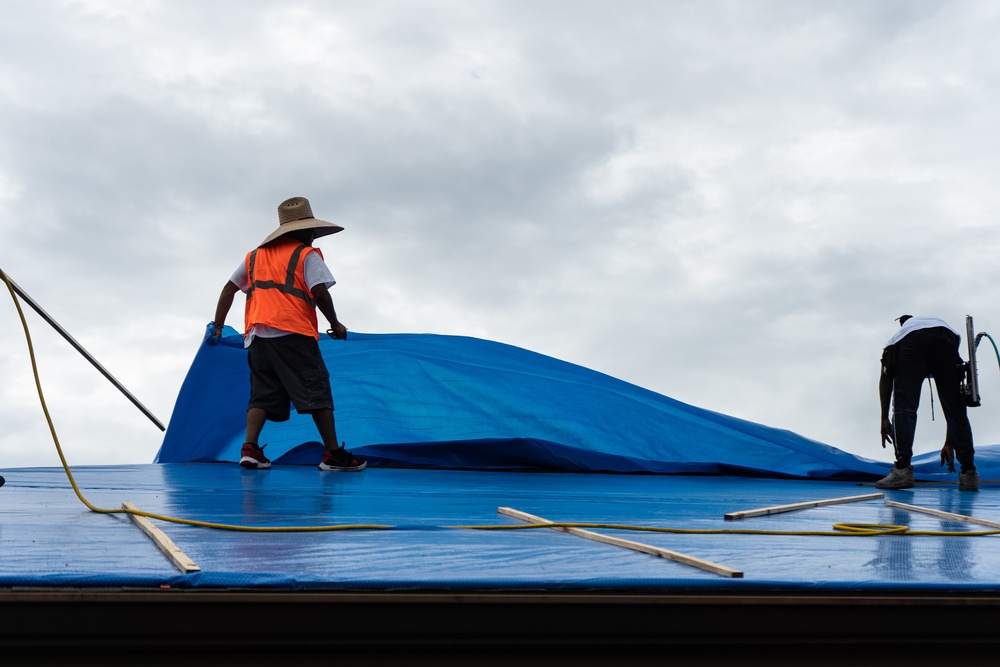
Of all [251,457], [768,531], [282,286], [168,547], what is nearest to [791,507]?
[768,531]

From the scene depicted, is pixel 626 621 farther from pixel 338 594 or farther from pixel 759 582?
pixel 338 594

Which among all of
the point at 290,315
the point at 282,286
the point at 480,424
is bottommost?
the point at 480,424

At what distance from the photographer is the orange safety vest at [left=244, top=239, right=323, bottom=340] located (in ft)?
15.3

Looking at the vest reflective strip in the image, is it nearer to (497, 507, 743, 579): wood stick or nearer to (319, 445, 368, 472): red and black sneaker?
(319, 445, 368, 472): red and black sneaker

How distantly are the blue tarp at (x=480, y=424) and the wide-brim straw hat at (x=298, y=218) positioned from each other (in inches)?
61.4

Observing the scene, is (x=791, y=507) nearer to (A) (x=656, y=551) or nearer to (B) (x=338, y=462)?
(A) (x=656, y=551)

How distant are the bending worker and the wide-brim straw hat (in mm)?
2780

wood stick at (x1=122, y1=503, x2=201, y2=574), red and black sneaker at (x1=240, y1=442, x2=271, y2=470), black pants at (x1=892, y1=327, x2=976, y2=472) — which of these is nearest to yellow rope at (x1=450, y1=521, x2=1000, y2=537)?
wood stick at (x1=122, y1=503, x2=201, y2=574)

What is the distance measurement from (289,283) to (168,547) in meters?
3.04

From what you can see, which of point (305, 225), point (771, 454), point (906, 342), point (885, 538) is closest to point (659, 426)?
point (771, 454)

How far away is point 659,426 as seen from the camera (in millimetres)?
6551

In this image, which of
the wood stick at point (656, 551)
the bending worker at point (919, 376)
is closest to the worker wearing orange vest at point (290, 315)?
the wood stick at point (656, 551)

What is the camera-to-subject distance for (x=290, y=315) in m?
4.68

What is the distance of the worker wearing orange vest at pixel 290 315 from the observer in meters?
4.63
